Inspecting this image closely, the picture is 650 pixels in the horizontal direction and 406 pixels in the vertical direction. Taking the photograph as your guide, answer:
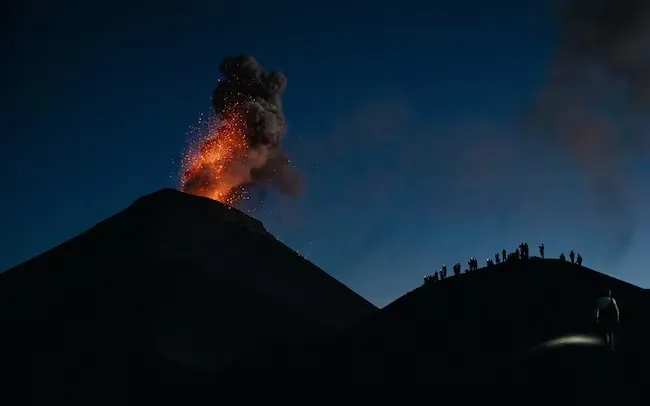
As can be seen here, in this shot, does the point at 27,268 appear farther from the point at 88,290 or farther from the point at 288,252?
the point at 288,252

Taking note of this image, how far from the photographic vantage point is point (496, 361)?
20672mm

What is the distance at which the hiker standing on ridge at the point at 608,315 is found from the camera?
58.6 feet

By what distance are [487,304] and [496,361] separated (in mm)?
7445

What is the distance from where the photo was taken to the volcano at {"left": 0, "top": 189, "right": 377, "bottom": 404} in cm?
3588

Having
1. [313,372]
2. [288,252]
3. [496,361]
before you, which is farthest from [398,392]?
[288,252]

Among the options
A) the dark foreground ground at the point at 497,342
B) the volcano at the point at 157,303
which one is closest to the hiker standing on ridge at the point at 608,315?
the dark foreground ground at the point at 497,342

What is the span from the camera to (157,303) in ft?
138

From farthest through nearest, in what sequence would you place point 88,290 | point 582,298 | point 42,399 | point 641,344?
point 88,290 < point 42,399 < point 582,298 < point 641,344

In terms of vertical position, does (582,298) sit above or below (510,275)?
below

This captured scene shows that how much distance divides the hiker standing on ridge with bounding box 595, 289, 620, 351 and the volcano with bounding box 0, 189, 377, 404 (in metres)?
23.8

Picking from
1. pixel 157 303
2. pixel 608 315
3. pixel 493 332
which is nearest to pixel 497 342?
pixel 493 332

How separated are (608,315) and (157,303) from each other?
31.7 metres

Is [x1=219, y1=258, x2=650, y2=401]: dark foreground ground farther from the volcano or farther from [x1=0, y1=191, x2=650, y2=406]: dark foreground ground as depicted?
the volcano

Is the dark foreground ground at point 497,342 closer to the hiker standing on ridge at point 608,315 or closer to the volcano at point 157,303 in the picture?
the hiker standing on ridge at point 608,315
